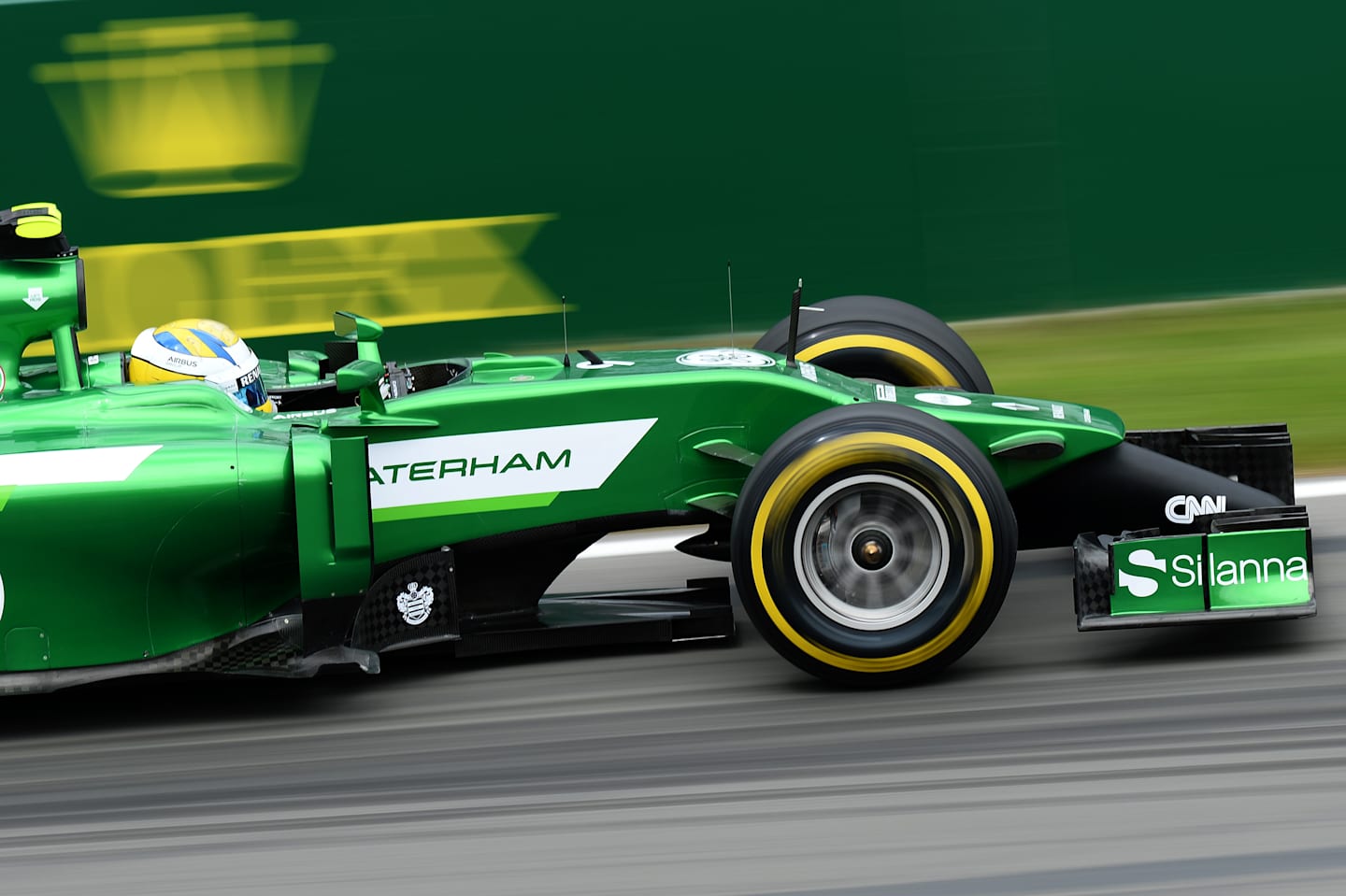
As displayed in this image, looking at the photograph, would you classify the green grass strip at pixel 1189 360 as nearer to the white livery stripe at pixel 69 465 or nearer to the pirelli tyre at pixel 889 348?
the pirelli tyre at pixel 889 348

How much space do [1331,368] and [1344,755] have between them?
15.2 ft

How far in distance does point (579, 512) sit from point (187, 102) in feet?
16.2

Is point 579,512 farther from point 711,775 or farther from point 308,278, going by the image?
point 308,278

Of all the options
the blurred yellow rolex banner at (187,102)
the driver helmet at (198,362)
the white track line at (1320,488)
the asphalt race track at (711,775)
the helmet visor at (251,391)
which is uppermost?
the blurred yellow rolex banner at (187,102)

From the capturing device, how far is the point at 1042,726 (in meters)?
4.00

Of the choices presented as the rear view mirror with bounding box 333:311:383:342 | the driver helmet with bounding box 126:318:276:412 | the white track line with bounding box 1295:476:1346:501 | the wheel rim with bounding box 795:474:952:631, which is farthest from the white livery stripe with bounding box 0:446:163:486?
the white track line with bounding box 1295:476:1346:501

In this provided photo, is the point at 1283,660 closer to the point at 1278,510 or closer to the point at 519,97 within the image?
the point at 1278,510

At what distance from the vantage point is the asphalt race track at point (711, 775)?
340 cm

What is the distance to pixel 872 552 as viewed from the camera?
13.8 ft

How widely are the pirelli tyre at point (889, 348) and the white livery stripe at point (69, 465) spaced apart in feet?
7.24

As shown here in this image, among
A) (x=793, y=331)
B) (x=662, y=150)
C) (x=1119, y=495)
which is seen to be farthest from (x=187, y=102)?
(x=1119, y=495)

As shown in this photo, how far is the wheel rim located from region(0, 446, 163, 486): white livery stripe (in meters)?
1.74

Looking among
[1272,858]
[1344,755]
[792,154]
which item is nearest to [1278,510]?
[1344,755]

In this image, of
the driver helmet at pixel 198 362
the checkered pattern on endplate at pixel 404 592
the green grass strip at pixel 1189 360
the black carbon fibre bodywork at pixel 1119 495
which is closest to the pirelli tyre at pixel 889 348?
the black carbon fibre bodywork at pixel 1119 495
